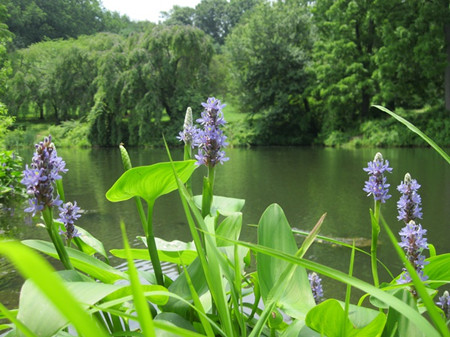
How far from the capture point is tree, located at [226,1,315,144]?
2050 centimetres

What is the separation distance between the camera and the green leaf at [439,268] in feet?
2.93

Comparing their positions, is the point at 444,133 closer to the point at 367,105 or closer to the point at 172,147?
the point at 367,105

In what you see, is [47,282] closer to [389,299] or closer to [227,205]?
[389,299]

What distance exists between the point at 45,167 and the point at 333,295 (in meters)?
2.52

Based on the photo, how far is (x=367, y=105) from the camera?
63.1 feet

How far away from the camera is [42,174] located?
0.76 m

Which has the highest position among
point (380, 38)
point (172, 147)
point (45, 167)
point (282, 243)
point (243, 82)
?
point (380, 38)

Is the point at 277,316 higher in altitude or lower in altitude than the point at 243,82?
lower

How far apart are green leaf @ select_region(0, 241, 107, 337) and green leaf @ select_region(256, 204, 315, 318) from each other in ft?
2.21

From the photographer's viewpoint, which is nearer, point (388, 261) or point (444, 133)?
point (388, 261)

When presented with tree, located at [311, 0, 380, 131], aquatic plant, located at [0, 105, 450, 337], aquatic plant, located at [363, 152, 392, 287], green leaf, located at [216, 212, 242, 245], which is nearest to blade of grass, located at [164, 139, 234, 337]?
aquatic plant, located at [0, 105, 450, 337]

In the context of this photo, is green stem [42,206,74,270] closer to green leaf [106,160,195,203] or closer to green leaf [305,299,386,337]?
green leaf [106,160,195,203]

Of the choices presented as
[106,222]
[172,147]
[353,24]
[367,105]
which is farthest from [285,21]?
[106,222]

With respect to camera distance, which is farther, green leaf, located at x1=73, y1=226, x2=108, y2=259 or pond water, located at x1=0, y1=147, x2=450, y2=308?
pond water, located at x1=0, y1=147, x2=450, y2=308
